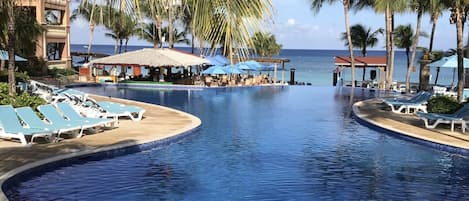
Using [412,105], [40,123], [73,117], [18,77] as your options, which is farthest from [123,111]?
[18,77]

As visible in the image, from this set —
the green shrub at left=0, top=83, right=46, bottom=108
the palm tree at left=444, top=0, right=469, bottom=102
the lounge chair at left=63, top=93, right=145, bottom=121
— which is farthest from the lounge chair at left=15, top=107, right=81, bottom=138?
the palm tree at left=444, top=0, right=469, bottom=102

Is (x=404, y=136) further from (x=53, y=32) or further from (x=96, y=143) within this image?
(x=53, y=32)

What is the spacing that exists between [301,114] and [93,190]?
500 inches

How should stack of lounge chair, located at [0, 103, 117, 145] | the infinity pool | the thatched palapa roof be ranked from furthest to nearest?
the thatched palapa roof
stack of lounge chair, located at [0, 103, 117, 145]
the infinity pool

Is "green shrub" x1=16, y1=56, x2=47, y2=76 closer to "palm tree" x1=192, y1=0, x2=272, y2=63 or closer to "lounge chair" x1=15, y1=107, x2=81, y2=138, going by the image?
"lounge chair" x1=15, y1=107, x2=81, y2=138

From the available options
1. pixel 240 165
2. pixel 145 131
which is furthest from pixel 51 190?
pixel 145 131

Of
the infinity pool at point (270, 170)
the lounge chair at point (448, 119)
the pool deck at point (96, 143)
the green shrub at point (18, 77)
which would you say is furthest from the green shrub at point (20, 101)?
the lounge chair at point (448, 119)

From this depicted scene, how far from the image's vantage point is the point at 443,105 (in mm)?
17625

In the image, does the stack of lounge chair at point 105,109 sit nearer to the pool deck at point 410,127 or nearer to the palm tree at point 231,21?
the pool deck at point 410,127

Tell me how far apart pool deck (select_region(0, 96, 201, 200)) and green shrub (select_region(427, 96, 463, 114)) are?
815 cm

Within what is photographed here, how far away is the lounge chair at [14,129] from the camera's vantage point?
11.1 metres

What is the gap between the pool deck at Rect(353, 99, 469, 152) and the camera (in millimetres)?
13352

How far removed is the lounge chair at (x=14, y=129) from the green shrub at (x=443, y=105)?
41.0 feet

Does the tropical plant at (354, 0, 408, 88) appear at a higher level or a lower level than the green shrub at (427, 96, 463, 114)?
higher
